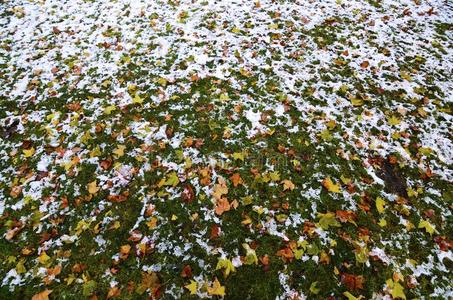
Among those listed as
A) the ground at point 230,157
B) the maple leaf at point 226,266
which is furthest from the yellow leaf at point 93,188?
the maple leaf at point 226,266

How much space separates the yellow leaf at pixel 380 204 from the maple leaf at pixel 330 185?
460mm

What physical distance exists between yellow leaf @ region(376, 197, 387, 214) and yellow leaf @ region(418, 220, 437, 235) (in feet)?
1.35

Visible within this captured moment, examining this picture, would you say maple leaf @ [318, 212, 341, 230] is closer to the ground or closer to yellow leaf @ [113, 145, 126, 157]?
the ground

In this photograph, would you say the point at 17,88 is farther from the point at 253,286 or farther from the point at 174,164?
the point at 253,286

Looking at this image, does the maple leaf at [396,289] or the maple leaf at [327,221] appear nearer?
the maple leaf at [396,289]

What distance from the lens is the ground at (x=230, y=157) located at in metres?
3.29

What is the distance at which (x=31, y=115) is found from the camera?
4957mm

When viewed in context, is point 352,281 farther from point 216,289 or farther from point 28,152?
point 28,152

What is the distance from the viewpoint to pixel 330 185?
3.93 m

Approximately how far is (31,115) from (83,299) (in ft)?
10.3

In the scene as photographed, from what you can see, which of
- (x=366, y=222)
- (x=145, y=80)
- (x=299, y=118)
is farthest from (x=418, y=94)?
(x=145, y=80)

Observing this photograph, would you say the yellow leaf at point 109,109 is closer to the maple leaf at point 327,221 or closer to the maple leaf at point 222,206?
the maple leaf at point 222,206

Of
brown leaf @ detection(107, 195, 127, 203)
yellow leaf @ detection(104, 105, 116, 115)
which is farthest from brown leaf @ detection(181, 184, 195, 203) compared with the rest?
yellow leaf @ detection(104, 105, 116, 115)

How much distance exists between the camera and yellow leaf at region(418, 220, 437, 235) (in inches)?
140
